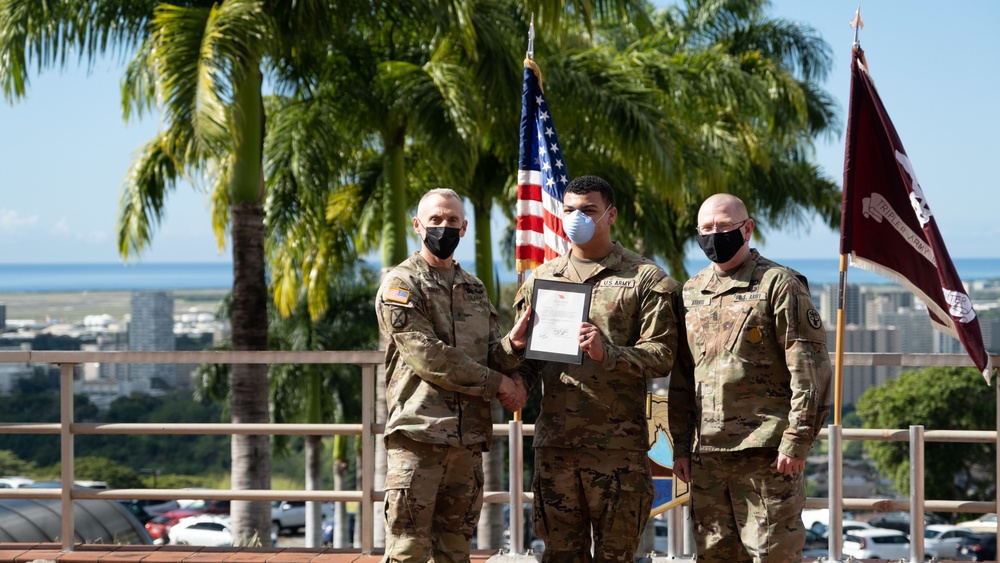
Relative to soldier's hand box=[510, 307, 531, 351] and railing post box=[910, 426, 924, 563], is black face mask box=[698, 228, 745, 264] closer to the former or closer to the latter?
soldier's hand box=[510, 307, 531, 351]

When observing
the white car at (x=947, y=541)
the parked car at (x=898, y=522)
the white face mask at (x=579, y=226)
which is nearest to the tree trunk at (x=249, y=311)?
the white face mask at (x=579, y=226)

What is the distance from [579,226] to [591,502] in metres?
1.12

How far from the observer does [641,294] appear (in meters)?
4.36

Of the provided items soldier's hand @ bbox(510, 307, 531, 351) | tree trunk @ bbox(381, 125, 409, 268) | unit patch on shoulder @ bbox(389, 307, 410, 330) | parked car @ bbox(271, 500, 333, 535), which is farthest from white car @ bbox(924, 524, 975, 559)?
unit patch on shoulder @ bbox(389, 307, 410, 330)

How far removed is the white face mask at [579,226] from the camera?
14.1ft

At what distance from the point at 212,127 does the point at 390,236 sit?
18.3ft

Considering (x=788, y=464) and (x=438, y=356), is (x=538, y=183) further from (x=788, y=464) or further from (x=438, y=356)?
(x=788, y=464)

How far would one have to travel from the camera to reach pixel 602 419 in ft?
14.2

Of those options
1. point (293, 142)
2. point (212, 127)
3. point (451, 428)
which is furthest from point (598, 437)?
point (293, 142)

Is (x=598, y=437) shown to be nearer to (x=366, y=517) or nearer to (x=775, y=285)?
(x=775, y=285)

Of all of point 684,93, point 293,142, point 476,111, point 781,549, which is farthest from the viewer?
point 684,93

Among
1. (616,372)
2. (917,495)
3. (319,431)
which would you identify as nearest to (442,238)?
(616,372)

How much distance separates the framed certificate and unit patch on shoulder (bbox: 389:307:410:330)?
0.51m

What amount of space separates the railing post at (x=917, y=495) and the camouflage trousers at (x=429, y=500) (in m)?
2.19
